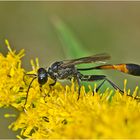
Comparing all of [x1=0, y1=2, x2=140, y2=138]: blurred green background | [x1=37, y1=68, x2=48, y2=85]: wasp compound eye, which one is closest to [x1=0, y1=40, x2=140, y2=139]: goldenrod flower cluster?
[x1=37, y1=68, x2=48, y2=85]: wasp compound eye

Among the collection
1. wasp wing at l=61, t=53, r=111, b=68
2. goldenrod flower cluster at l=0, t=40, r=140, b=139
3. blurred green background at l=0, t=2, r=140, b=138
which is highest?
blurred green background at l=0, t=2, r=140, b=138

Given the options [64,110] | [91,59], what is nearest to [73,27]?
[91,59]

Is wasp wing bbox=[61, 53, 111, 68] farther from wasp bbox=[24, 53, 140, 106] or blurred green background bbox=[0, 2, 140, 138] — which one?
blurred green background bbox=[0, 2, 140, 138]

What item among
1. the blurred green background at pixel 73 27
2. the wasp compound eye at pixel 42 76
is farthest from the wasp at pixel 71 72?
the blurred green background at pixel 73 27

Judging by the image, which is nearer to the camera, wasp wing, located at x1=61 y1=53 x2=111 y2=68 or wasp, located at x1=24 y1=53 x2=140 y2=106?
wasp wing, located at x1=61 y1=53 x2=111 y2=68

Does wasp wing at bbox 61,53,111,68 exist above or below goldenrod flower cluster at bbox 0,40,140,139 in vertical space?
above

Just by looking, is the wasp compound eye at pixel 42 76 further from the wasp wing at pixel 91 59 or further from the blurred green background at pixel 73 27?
the blurred green background at pixel 73 27

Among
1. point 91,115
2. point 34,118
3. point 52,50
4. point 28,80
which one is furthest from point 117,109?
point 52,50

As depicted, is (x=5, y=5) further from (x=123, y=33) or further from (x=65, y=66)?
(x=65, y=66)
